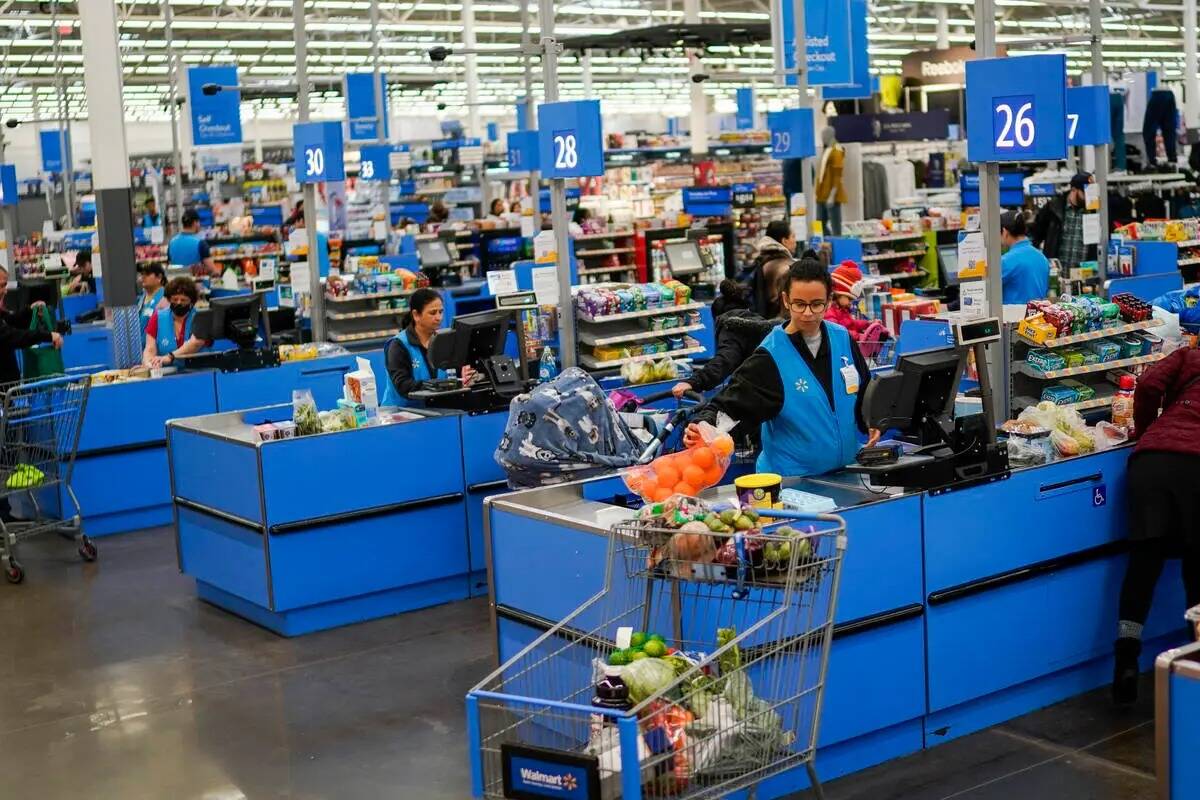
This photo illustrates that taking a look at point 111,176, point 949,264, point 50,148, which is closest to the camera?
point 111,176

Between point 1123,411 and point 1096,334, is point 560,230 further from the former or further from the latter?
point 1123,411

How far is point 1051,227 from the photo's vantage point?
12.8 metres

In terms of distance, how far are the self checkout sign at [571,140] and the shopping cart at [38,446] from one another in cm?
286

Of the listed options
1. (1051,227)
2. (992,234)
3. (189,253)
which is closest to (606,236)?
(189,253)

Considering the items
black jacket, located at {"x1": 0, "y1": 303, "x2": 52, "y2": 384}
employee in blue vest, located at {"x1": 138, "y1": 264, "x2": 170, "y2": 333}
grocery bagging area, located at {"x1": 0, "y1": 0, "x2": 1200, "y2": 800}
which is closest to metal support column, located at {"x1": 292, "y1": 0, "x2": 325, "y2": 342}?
grocery bagging area, located at {"x1": 0, "y1": 0, "x2": 1200, "y2": 800}

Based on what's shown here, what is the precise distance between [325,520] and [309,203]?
4.94 metres

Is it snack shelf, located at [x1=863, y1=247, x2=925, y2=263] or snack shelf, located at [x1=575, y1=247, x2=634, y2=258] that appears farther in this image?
snack shelf, located at [x1=575, y1=247, x2=634, y2=258]

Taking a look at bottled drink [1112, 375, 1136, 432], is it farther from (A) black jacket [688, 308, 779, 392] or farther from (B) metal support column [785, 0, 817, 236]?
(B) metal support column [785, 0, 817, 236]

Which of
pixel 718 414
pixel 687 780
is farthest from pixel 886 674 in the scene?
pixel 687 780

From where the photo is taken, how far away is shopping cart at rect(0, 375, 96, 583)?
26.9ft

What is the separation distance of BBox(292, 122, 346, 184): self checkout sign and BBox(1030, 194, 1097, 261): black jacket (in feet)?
19.8

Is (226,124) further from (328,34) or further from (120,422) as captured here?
(328,34)

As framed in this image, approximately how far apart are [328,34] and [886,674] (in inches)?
1092

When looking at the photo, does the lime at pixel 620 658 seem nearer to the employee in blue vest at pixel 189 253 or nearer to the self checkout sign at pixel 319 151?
the self checkout sign at pixel 319 151
